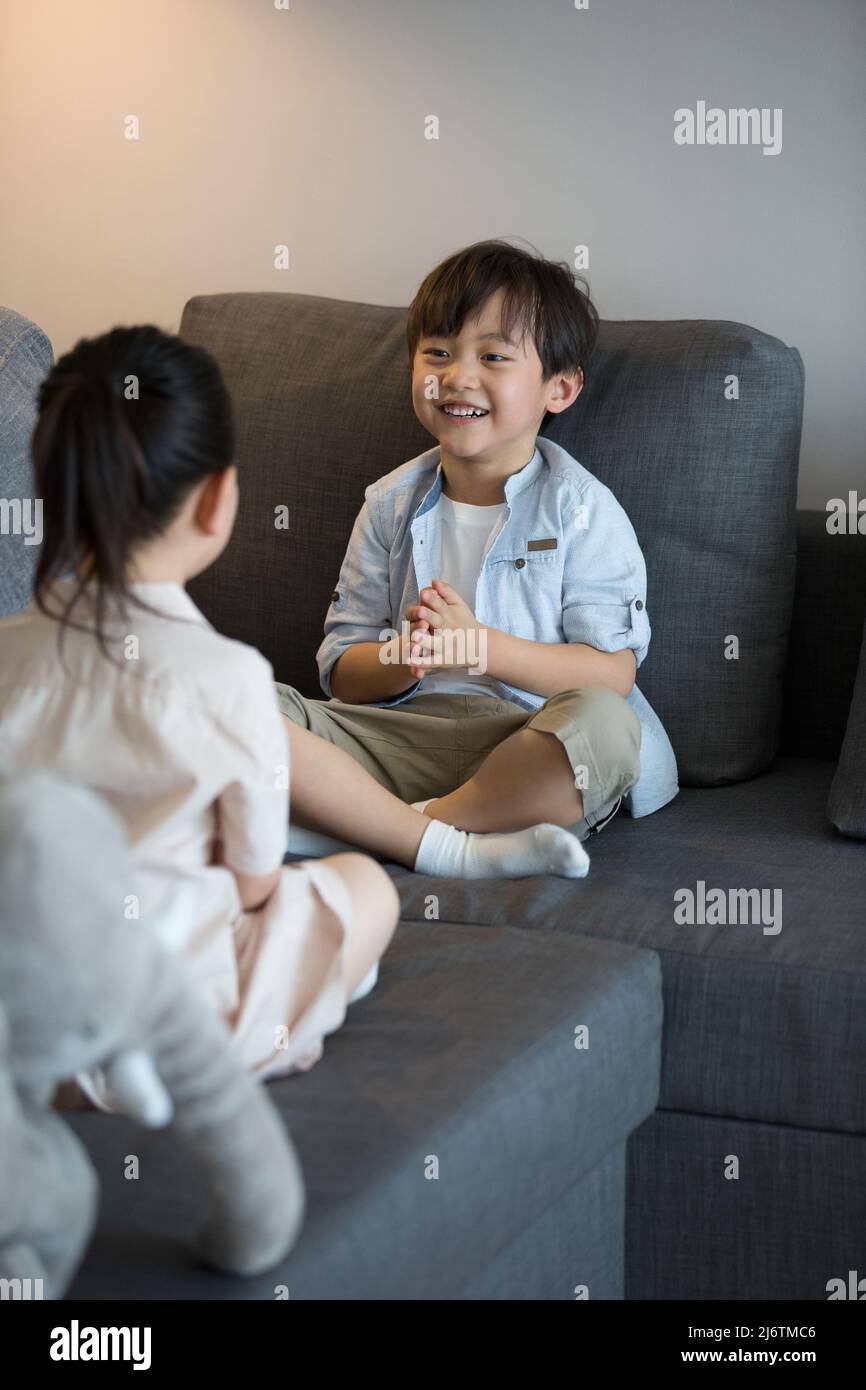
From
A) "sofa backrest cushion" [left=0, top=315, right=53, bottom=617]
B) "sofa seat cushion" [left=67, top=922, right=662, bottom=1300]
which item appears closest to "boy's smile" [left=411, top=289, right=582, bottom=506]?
"sofa backrest cushion" [left=0, top=315, right=53, bottom=617]

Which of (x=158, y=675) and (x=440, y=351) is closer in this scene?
(x=158, y=675)

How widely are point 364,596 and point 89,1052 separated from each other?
1240mm

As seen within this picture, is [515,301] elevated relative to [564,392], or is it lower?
elevated

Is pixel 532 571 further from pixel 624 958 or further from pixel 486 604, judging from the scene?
pixel 624 958

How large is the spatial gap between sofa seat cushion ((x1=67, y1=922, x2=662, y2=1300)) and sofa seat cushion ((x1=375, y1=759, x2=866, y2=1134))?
39 millimetres

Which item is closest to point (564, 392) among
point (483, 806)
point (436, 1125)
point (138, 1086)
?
point (483, 806)

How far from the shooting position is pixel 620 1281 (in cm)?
144

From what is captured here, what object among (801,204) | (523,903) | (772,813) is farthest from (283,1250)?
(801,204)

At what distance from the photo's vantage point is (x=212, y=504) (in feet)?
3.54

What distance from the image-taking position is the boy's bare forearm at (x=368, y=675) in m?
1.90

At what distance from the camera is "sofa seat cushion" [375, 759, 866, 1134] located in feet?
4.45

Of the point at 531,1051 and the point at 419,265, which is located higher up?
the point at 419,265

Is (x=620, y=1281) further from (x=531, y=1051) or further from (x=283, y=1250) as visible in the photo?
(x=283, y=1250)
